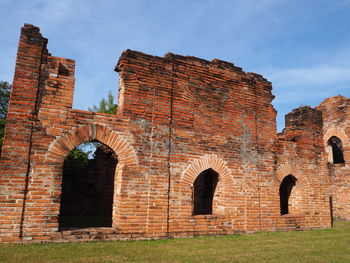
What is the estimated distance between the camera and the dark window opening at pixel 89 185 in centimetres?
1148

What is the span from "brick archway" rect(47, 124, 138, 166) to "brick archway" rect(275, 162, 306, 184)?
4737 millimetres

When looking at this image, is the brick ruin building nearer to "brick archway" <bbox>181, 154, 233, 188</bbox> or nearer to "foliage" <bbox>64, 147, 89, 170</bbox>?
"brick archway" <bbox>181, 154, 233, 188</bbox>

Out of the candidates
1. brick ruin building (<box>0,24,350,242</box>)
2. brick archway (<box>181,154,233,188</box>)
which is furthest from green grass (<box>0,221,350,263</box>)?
brick archway (<box>181,154,233,188</box>)

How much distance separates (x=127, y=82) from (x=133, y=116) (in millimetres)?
848

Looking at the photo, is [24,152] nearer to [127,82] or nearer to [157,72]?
[127,82]

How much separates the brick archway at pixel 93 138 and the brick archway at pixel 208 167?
144cm

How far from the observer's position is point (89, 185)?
11852 mm

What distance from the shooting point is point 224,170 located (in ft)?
26.4

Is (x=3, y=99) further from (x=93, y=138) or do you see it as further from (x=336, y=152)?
(x=336, y=152)

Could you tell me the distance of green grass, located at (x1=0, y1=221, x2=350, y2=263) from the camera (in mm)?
4942

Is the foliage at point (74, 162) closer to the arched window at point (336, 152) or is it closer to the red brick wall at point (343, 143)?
the red brick wall at point (343, 143)

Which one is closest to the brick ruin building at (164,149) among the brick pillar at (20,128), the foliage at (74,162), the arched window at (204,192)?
the brick pillar at (20,128)

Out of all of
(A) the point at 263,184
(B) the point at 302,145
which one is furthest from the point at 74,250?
(B) the point at 302,145

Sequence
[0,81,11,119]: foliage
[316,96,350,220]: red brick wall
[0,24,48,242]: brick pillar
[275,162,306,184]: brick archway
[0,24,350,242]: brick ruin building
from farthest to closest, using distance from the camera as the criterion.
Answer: [0,81,11,119]: foliage, [316,96,350,220]: red brick wall, [275,162,306,184]: brick archway, [0,24,350,242]: brick ruin building, [0,24,48,242]: brick pillar
